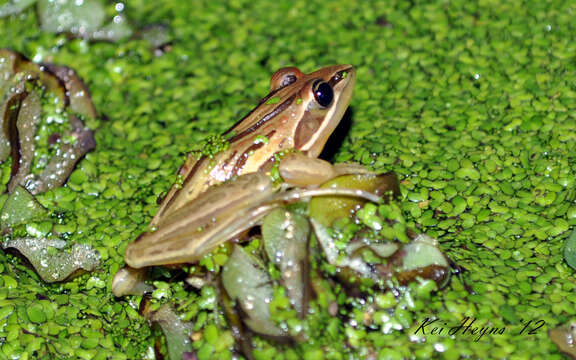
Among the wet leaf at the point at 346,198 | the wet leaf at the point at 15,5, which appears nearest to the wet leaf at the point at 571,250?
the wet leaf at the point at 346,198

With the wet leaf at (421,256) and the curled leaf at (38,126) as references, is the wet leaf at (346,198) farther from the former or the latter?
the curled leaf at (38,126)

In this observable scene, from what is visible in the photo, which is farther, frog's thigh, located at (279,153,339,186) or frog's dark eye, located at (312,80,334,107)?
frog's dark eye, located at (312,80,334,107)

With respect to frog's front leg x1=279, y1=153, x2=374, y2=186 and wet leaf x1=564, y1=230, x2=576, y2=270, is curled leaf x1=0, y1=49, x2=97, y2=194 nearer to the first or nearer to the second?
frog's front leg x1=279, y1=153, x2=374, y2=186

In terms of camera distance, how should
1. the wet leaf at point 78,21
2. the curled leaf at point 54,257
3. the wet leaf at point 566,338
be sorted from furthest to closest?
the wet leaf at point 78,21
the curled leaf at point 54,257
the wet leaf at point 566,338

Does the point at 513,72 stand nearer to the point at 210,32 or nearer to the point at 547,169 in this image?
the point at 547,169

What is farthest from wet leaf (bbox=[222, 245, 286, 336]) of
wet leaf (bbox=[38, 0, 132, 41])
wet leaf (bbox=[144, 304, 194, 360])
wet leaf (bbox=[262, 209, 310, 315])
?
wet leaf (bbox=[38, 0, 132, 41])
